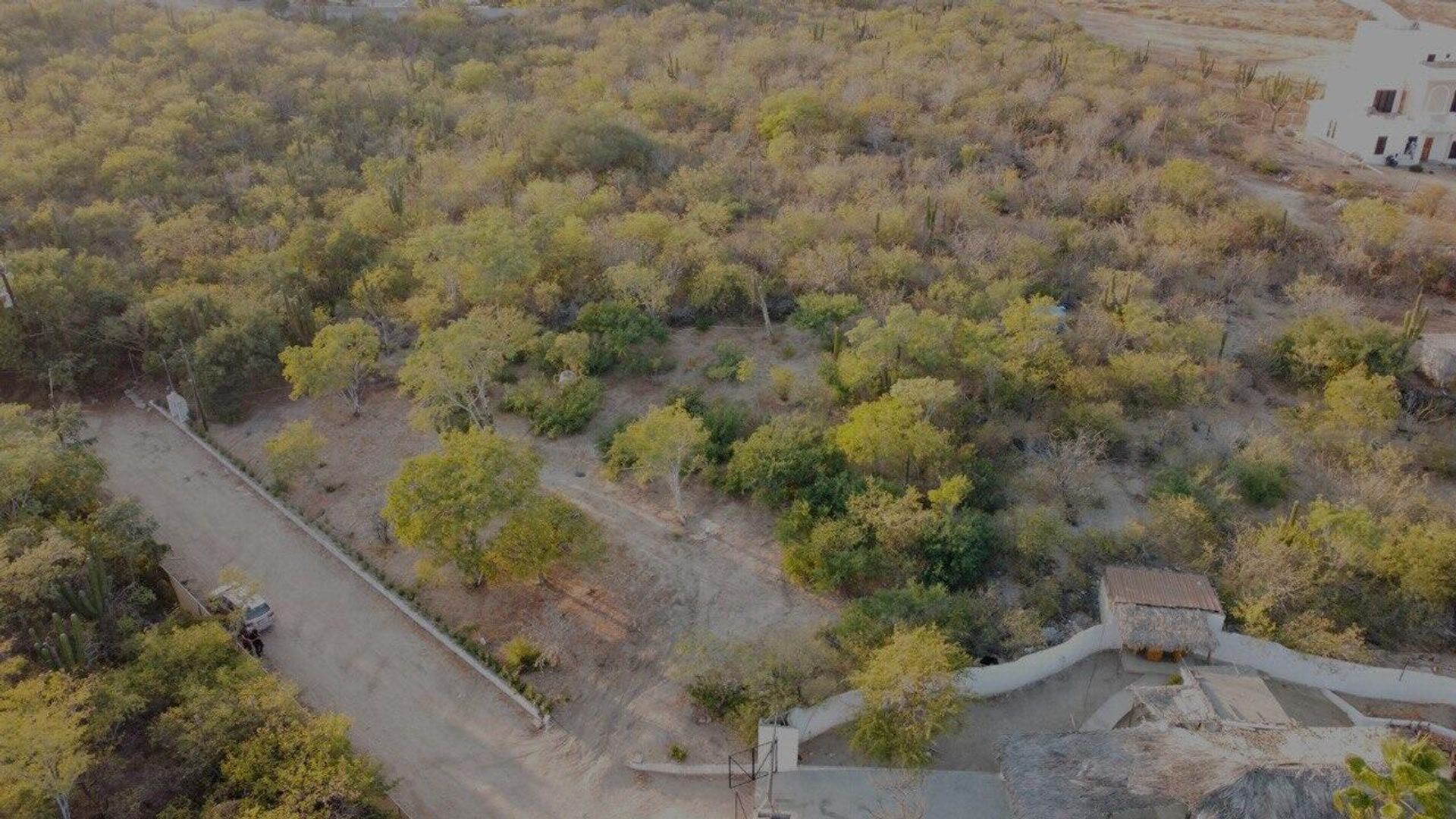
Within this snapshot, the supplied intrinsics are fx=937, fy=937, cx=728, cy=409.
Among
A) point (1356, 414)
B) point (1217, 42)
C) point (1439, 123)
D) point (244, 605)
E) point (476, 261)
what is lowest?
point (244, 605)

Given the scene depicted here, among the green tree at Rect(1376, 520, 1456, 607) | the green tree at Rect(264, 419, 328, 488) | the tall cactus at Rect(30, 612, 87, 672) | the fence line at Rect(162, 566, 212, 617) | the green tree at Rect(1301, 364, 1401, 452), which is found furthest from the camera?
the green tree at Rect(264, 419, 328, 488)

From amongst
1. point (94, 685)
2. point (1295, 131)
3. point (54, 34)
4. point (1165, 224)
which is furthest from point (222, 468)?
point (1295, 131)

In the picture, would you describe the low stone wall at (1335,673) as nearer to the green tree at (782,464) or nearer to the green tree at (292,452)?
the green tree at (782,464)

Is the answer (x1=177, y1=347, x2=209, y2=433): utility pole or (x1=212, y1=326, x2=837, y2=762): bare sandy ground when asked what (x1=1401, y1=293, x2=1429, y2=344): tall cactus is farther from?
(x1=177, y1=347, x2=209, y2=433): utility pole

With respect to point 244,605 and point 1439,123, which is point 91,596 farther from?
point 1439,123

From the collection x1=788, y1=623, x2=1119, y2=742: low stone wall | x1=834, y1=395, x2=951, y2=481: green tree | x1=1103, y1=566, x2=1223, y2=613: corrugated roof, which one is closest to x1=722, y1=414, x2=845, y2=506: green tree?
x1=834, y1=395, x2=951, y2=481: green tree

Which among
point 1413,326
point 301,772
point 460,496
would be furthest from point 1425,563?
point 301,772

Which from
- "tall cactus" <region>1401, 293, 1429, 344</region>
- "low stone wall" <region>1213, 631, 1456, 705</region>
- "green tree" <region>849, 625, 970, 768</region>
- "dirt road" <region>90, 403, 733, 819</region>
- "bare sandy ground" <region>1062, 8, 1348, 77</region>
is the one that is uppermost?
"bare sandy ground" <region>1062, 8, 1348, 77</region>
